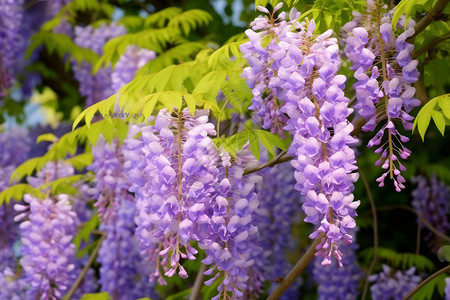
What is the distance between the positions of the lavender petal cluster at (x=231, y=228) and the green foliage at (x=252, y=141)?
0.19 feet

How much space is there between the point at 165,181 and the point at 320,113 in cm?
69

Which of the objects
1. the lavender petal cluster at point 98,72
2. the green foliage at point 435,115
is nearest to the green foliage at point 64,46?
the lavender petal cluster at point 98,72

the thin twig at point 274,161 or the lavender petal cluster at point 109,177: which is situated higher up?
the thin twig at point 274,161

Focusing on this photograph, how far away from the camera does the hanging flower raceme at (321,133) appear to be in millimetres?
2535

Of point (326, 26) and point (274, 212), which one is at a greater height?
point (326, 26)

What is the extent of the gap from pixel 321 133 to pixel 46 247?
2.19 m

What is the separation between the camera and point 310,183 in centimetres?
255

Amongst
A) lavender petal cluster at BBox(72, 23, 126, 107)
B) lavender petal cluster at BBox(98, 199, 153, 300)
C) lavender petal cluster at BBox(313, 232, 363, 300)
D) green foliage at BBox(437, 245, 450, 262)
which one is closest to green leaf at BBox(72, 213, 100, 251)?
lavender petal cluster at BBox(98, 199, 153, 300)

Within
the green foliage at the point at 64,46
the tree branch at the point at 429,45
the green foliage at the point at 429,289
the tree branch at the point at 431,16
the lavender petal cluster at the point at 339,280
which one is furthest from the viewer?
the green foliage at the point at 64,46

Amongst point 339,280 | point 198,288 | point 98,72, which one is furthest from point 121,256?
point 98,72

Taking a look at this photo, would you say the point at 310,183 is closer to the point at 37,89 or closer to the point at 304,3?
the point at 304,3

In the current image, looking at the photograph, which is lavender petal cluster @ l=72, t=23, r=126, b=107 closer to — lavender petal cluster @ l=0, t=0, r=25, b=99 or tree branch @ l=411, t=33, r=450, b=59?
lavender petal cluster @ l=0, t=0, r=25, b=99

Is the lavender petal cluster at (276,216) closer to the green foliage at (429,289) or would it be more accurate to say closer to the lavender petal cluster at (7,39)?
the green foliage at (429,289)

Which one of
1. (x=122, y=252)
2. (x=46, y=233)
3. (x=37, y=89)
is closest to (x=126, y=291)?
(x=122, y=252)
